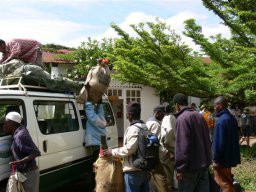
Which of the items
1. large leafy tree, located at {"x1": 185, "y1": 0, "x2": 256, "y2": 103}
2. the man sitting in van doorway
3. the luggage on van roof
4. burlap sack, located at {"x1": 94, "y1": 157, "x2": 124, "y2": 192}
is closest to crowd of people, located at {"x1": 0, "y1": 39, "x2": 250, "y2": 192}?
burlap sack, located at {"x1": 94, "y1": 157, "x2": 124, "y2": 192}

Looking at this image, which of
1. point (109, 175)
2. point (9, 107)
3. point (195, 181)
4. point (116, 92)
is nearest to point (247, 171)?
point (195, 181)

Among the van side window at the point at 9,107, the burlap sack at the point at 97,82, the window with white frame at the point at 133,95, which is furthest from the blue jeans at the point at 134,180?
the window with white frame at the point at 133,95

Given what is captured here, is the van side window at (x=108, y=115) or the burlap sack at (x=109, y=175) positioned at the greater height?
the van side window at (x=108, y=115)

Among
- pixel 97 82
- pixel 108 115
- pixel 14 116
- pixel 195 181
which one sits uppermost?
pixel 97 82

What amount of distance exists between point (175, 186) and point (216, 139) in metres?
1.73

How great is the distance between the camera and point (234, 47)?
10.7 meters

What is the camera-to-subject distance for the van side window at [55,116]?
5.90 meters

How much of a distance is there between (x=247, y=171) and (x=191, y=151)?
16.5ft

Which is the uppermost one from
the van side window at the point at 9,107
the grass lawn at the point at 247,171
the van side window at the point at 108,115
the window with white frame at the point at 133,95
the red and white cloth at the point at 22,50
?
the red and white cloth at the point at 22,50

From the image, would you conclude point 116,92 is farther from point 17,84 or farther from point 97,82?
point 17,84

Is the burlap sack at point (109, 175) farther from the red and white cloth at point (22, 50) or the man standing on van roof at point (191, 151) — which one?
the red and white cloth at point (22, 50)

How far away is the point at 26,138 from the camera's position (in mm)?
5023

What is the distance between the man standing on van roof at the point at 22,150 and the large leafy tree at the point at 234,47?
608 cm

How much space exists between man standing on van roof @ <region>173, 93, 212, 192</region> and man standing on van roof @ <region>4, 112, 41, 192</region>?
5.97 feet
